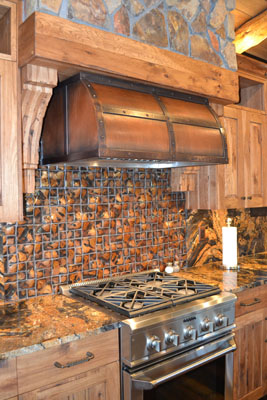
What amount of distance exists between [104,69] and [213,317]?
151 centimetres

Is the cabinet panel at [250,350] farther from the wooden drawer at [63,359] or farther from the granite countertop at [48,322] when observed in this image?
the wooden drawer at [63,359]

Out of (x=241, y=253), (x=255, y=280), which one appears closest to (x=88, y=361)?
(x=255, y=280)

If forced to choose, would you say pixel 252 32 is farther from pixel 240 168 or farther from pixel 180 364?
pixel 180 364

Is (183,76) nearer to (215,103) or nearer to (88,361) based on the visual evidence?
(215,103)

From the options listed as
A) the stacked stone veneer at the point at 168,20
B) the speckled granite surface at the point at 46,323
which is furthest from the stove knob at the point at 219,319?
the stacked stone veneer at the point at 168,20

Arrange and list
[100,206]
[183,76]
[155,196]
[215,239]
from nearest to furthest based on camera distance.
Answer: [183,76]
[100,206]
[155,196]
[215,239]

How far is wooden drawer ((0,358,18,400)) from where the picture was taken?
1.45 metres

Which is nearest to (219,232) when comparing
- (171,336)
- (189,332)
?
(189,332)

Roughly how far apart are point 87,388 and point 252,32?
304cm

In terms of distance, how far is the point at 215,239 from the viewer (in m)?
3.20

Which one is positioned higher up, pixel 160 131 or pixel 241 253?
pixel 160 131

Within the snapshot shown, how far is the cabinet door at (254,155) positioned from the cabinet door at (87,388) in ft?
5.84

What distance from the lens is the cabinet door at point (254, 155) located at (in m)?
2.96

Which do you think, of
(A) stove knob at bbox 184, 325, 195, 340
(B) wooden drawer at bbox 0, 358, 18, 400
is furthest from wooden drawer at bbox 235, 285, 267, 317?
(B) wooden drawer at bbox 0, 358, 18, 400
